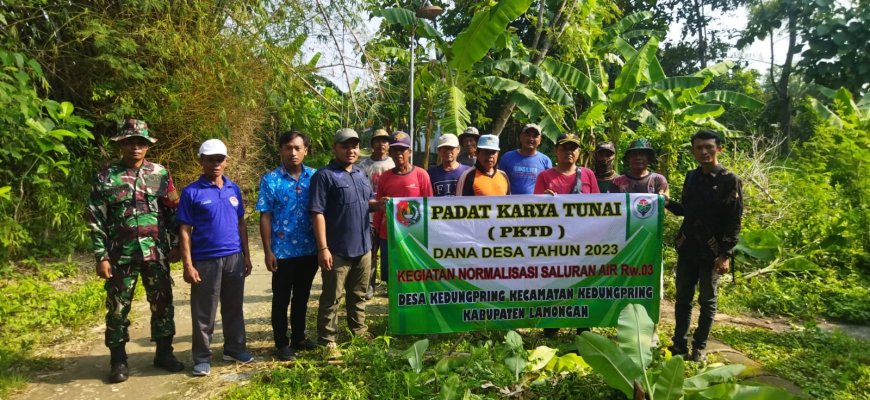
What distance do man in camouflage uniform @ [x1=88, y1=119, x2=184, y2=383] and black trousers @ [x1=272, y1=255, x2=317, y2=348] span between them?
737 millimetres

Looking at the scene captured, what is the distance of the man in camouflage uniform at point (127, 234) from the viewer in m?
3.26

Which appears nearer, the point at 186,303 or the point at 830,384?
the point at 830,384

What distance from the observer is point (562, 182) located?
3.95 m

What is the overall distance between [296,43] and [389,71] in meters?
1.80

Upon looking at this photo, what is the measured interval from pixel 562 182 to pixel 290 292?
228 centimetres

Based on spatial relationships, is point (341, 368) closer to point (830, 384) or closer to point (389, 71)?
point (830, 384)

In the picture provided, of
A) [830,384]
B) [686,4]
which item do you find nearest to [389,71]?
[830,384]

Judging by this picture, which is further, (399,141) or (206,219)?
(399,141)

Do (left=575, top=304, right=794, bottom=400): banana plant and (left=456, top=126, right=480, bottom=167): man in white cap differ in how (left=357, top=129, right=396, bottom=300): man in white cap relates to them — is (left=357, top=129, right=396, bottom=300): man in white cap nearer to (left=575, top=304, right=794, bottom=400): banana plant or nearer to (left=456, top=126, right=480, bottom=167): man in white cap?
(left=456, top=126, right=480, bottom=167): man in white cap

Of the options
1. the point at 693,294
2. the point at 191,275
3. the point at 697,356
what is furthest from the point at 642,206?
the point at 191,275

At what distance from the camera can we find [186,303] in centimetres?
514

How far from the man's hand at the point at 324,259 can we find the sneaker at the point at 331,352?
0.61 metres

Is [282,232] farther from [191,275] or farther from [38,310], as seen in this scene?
[38,310]

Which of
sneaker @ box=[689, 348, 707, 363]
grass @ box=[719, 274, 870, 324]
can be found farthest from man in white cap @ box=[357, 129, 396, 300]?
grass @ box=[719, 274, 870, 324]
